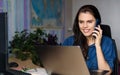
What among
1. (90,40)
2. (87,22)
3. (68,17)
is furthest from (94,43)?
(68,17)

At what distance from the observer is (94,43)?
68.3 inches

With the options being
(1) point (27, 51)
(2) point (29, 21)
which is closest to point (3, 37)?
(1) point (27, 51)

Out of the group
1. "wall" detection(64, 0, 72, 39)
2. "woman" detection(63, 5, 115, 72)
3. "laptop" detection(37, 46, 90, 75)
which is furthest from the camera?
"wall" detection(64, 0, 72, 39)

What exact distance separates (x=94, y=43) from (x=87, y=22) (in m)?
0.17

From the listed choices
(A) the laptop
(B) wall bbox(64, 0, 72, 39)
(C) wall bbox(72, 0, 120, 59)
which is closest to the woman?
(A) the laptop

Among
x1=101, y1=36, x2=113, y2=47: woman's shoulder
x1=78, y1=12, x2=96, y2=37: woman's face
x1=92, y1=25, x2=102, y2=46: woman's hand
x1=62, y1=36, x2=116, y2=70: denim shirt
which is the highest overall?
x1=78, y1=12, x2=96, y2=37: woman's face

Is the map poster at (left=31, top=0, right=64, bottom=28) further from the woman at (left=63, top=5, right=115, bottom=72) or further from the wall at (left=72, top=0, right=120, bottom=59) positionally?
the woman at (left=63, top=5, right=115, bottom=72)

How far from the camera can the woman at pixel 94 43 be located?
5.24ft

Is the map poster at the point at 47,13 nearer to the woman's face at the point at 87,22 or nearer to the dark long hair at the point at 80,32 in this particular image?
the dark long hair at the point at 80,32

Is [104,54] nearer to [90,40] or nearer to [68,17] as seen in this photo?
[90,40]

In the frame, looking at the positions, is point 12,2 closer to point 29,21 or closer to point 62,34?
point 29,21

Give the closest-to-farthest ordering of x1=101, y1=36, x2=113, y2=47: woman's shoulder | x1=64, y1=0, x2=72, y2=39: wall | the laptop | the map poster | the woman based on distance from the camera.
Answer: the laptop → the woman → x1=101, y1=36, x2=113, y2=47: woman's shoulder → the map poster → x1=64, y1=0, x2=72, y2=39: wall

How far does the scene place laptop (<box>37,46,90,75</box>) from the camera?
113 cm

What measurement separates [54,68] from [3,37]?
0.43 m
